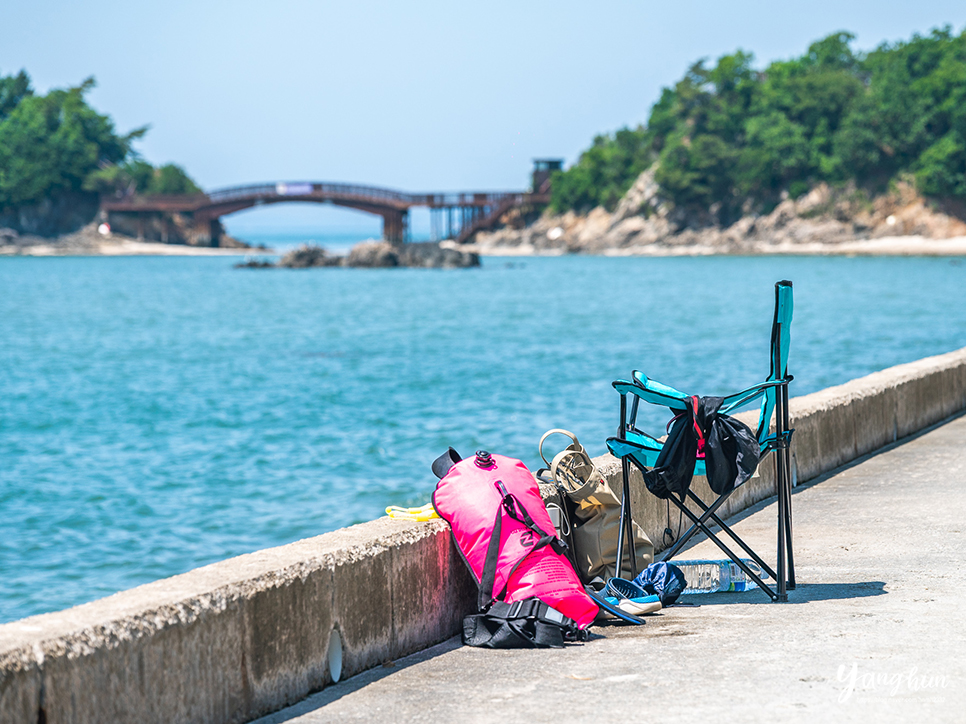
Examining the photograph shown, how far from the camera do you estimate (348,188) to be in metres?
114

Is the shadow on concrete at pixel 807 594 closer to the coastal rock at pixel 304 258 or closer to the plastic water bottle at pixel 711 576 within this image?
the plastic water bottle at pixel 711 576

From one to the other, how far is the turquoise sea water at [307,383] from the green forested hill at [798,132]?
34.1 metres

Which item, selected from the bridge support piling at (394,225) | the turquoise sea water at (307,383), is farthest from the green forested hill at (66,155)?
the turquoise sea water at (307,383)

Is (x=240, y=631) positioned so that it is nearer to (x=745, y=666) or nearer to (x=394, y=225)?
(x=745, y=666)

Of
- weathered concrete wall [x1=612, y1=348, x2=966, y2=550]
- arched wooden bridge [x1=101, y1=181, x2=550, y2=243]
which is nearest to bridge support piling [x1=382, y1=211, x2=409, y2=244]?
arched wooden bridge [x1=101, y1=181, x2=550, y2=243]

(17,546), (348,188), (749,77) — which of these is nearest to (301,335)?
(17,546)

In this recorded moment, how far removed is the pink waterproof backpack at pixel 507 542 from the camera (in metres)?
4.34

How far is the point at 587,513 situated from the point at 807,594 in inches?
39.3

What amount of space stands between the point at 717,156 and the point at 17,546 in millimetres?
105200

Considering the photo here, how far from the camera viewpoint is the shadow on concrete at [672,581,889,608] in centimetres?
485

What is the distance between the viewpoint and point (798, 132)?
107125 mm

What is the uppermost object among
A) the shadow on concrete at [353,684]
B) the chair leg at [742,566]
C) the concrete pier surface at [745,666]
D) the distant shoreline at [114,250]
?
the distant shoreline at [114,250]

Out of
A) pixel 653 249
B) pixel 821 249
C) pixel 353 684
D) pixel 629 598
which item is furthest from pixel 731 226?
pixel 353 684

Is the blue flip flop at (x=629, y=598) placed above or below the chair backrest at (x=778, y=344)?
below
